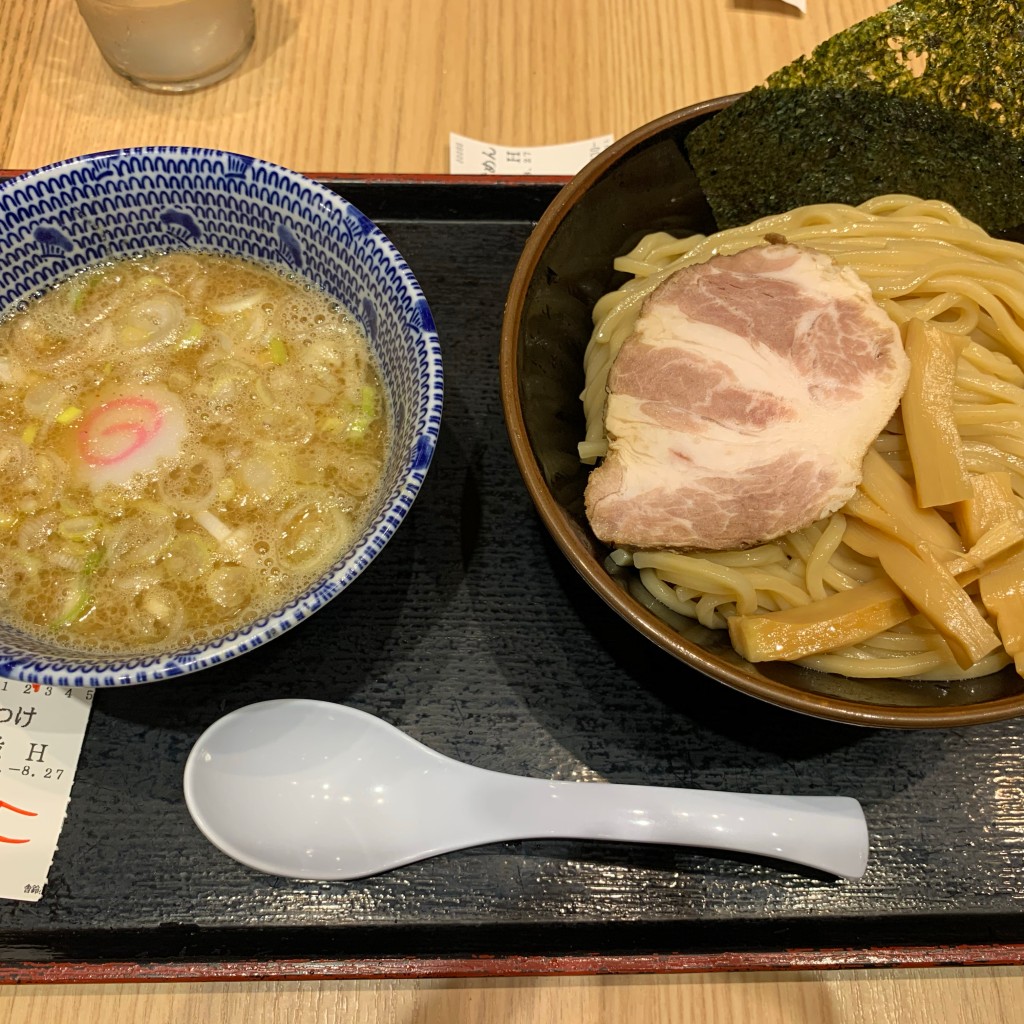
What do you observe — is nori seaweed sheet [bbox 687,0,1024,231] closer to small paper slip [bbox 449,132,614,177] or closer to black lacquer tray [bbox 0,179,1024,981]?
small paper slip [bbox 449,132,614,177]

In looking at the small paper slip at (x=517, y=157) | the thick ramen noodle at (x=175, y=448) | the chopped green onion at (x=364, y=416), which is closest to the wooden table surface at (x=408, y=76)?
the small paper slip at (x=517, y=157)

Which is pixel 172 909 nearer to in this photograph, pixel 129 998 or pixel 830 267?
pixel 129 998

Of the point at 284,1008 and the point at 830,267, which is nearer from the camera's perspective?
the point at 284,1008

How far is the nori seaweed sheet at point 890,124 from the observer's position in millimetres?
1549

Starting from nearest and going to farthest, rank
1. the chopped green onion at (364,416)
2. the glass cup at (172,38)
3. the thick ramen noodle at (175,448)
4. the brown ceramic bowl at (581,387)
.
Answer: the brown ceramic bowl at (581,387)
the thick ramen noodle at (175,448)
the chopped green onion at (364,416)
the glass cup at (172,38)

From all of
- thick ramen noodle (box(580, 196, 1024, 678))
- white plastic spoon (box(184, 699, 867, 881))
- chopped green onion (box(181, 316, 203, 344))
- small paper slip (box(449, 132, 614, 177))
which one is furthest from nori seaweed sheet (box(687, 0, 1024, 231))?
white plastic spoon (box(184, 699, 867, 881))

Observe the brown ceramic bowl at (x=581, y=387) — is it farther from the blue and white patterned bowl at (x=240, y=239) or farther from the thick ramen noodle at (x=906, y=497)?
the blue and white patterned bowl at (x=240, y=239)

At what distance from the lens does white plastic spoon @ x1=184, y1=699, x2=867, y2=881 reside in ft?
4.20

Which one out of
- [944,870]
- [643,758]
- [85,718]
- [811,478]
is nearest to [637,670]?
[643,758]

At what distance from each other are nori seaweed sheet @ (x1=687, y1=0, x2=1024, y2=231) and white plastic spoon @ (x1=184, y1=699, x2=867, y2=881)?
124 cm

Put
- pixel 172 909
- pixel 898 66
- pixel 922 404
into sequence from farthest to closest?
pixel 898 66 → pixel 922 404 → pixel 172 909

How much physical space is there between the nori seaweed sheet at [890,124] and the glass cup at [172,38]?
1403mm

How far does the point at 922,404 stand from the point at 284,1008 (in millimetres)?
1491

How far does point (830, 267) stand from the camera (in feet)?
4.81
